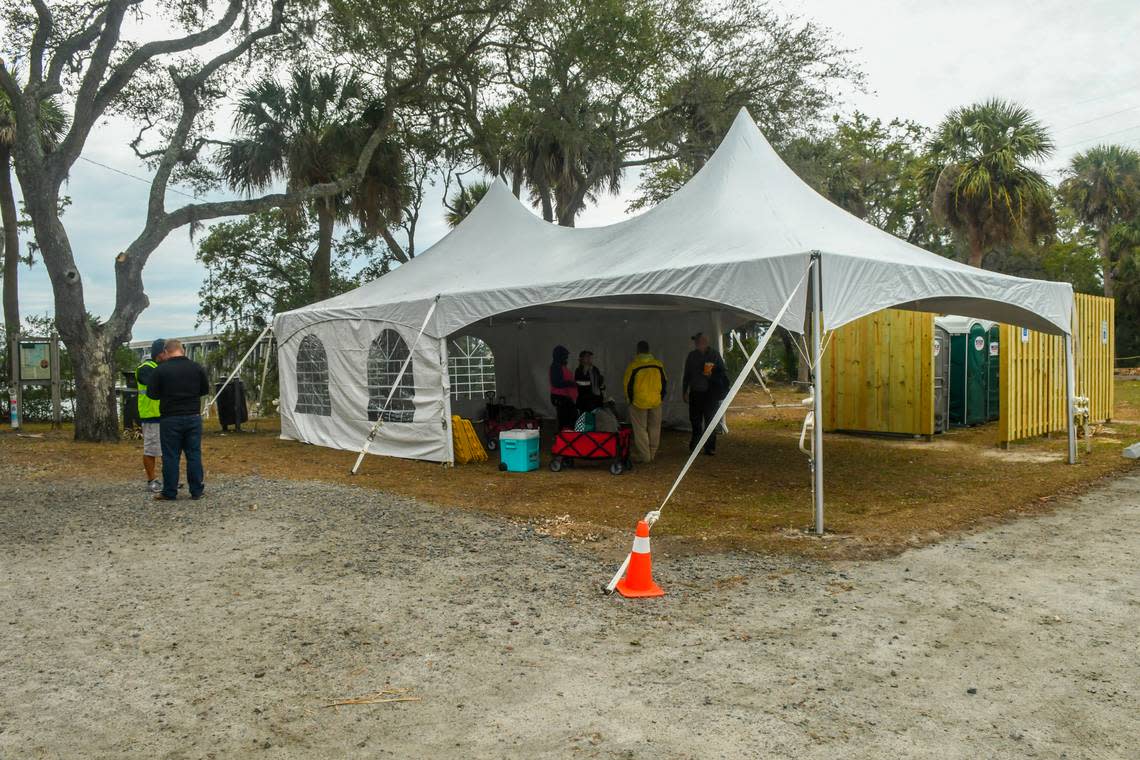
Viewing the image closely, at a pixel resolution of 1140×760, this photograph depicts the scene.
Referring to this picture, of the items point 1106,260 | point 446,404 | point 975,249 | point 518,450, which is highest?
point 1106,260

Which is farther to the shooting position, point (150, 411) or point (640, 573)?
point (150, 411)

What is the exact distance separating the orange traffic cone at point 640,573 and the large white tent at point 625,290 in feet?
7.80

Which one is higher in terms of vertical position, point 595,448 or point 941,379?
point 941,379

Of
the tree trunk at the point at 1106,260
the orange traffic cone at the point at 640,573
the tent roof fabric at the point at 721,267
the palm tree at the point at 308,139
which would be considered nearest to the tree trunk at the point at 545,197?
the palm tree at the point at 308,139

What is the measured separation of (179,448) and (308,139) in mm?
11899

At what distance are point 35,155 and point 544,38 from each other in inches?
403

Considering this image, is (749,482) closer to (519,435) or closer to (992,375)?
(519,435)

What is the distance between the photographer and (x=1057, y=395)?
44.7 feet

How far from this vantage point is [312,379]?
1384 centimetres

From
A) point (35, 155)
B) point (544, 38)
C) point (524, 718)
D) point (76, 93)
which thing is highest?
point (544, 38)

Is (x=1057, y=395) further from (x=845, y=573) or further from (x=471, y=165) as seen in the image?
(x=471, y=165)

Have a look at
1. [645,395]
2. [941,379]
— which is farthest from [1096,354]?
[645,395]

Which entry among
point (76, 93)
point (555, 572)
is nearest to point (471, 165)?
point (76, 93)

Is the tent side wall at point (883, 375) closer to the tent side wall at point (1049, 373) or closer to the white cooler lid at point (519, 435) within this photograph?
the tent side wall at point (1049, 373)
